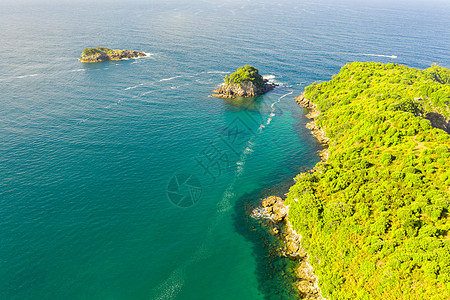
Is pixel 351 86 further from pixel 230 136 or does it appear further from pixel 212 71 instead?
pixel 212 71

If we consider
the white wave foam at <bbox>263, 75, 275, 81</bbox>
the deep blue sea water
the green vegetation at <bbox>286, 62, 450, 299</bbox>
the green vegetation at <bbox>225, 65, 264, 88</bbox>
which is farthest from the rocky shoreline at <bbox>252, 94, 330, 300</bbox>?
the white wave foam at <bbox>263, 75, 275, 81</bbox>

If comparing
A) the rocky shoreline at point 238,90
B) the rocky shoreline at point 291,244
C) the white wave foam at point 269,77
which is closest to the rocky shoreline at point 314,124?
the rocky shoreline at point 238,90

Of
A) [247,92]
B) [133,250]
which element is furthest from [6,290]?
[247,92]

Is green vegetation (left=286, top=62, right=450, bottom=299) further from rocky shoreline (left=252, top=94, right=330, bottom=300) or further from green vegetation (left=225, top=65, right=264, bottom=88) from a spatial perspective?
green vegetation (left=225, top=65, right=264, bottom=88)

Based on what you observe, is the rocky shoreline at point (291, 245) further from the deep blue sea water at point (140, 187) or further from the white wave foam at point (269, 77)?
the white wave foam at point (269, 77)

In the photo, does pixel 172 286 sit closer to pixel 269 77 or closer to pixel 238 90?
pixel 238 90

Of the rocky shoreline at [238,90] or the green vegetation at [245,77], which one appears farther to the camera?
the rocky shoreline at [238,90]

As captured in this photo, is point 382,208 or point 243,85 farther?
point 243,85

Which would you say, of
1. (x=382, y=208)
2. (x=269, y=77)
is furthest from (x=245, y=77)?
(x=382, y=208)
